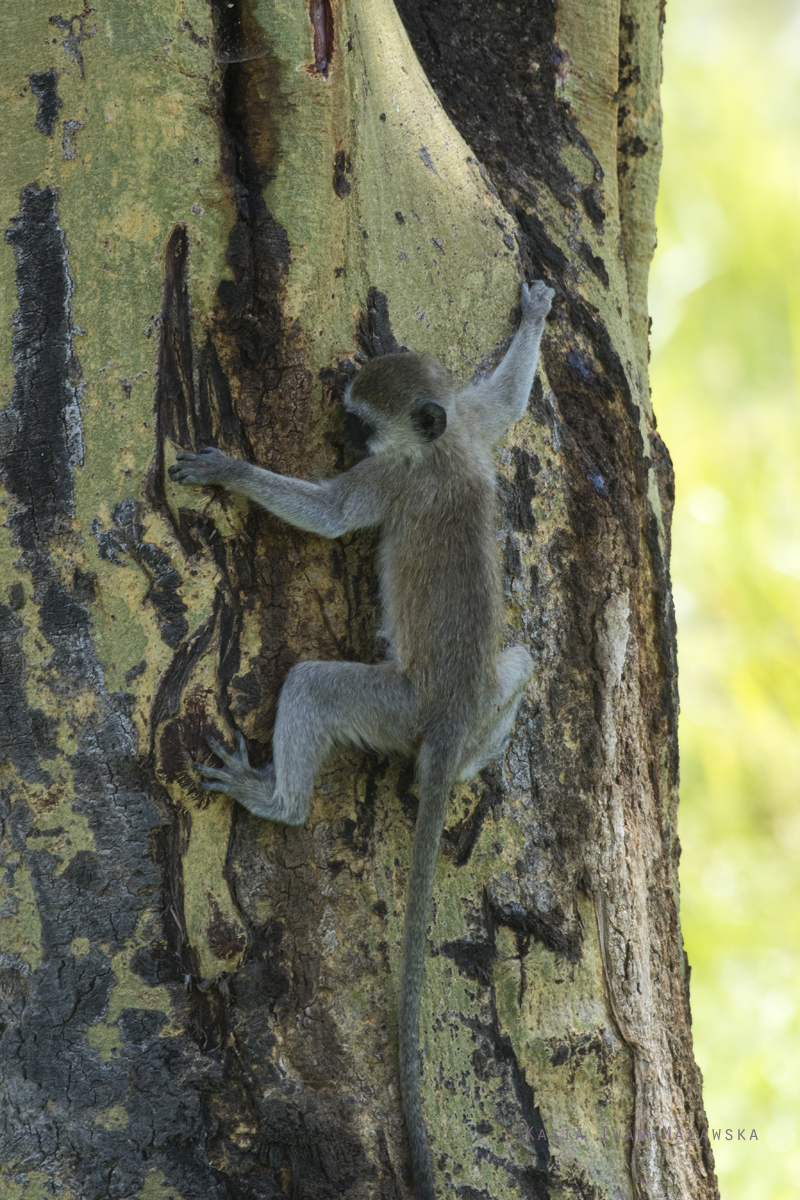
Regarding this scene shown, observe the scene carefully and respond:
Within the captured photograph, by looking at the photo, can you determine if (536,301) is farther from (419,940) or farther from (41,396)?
(419,940)

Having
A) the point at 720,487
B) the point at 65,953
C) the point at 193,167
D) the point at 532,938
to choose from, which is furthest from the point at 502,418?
the point at 720,487

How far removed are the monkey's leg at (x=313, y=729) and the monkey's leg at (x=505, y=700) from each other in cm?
21

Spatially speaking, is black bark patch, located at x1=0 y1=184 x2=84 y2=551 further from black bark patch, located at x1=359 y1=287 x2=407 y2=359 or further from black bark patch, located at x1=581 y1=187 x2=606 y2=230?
black bark patch, located at x1=581 y1=187 x2=606 y2=230

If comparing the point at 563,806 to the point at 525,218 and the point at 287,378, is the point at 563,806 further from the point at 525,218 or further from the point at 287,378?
the point at 525,218

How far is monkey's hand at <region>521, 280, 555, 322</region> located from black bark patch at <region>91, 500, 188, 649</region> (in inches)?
57.8

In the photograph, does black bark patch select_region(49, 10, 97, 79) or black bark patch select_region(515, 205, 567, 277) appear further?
black bark patch select_region(515, 205, 567, 277)

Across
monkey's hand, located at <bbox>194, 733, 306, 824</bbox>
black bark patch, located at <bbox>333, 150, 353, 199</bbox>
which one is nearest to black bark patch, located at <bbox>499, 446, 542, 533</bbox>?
black bark patch, located at <bbox>333, 150, 353, 199</bbox>

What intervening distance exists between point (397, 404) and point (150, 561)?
85 cm

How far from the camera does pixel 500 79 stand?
3.91 metres

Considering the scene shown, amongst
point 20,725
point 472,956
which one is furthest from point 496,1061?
point 20,725

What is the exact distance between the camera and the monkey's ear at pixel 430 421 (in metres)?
3.16

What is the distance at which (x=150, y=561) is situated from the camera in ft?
8.19

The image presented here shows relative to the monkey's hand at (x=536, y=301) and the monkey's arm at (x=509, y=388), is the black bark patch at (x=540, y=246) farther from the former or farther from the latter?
the monkey's arm at (x=509, y=388)

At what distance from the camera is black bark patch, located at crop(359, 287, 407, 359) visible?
2928mm
